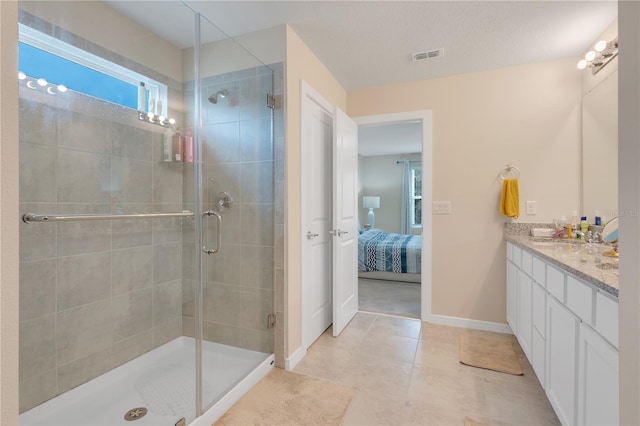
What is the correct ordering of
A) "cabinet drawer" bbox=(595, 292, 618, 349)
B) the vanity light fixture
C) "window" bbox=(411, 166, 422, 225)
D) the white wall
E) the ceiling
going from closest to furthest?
"cabinet drawer" bbox=(595, 292, 618, 349) < the ceiling < the vanity light fixture < "window" bbox=(411, 166, 422, 225) < the white wall

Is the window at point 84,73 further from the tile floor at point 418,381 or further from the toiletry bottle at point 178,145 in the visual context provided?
the tile floor at point 418,381

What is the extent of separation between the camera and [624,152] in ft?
1.82

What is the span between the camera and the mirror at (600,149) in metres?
2.07

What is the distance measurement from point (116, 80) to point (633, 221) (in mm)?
2536

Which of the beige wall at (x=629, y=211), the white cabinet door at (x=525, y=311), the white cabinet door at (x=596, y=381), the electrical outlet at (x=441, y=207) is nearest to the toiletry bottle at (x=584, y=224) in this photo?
the white cabinet door at (x=525, y=311)

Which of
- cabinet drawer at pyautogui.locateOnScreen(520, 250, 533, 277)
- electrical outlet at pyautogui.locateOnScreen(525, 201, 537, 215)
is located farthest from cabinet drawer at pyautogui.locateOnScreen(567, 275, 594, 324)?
electrical outlet at pyautogui.locateOnScreen(525, 201, 537, 215)

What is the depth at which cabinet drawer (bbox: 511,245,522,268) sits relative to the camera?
2.25 m

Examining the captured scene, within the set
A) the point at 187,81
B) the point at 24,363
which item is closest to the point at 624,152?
the point at 187,81

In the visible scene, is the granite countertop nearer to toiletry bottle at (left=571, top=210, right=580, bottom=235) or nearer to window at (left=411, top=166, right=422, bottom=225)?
toiletry bottle at (left=571, top=210, right=580, bottom=235)

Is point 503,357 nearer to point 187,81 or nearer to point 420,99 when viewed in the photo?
point 420,99

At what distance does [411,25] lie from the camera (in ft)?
6.91

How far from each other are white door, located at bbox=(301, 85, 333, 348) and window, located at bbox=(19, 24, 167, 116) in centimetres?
110

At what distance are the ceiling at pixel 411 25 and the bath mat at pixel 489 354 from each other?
2.41 m

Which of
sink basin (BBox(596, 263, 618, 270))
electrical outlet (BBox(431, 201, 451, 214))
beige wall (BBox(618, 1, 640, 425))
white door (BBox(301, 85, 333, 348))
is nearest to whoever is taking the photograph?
beige wall (BBox(618, 1, 640, 425))
